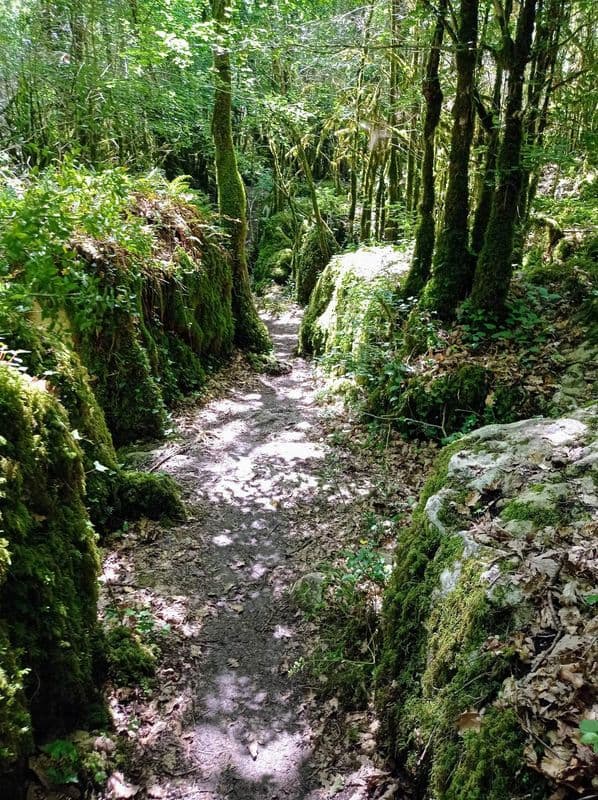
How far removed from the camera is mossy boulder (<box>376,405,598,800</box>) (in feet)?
6.63

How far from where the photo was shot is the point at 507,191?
7.12 metres

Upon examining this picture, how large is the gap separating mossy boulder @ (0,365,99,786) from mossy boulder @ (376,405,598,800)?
205cm

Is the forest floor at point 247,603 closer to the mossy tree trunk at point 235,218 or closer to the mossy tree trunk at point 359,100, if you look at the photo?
the mossy tree trunk at point 235,218

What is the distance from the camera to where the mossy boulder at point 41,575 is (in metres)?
2.62

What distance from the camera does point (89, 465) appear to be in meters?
5.31

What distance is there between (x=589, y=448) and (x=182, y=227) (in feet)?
28.7

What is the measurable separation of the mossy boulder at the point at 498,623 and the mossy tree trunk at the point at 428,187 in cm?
553

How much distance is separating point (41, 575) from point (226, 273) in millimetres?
9646

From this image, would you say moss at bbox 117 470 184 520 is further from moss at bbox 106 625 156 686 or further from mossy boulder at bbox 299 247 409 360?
mossy boulder at bbox 299 247 409 360

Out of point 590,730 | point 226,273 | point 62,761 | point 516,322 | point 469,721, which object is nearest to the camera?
point 590,730

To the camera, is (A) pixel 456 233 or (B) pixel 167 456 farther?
(A) pixel 456 233

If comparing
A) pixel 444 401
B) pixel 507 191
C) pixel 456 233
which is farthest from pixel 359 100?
pixel 444 401

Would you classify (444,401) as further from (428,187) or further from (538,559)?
(538,559)

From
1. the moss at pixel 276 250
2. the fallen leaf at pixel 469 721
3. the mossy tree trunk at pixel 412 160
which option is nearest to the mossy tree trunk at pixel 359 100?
the mossy tree trunk at pixel 412 160
